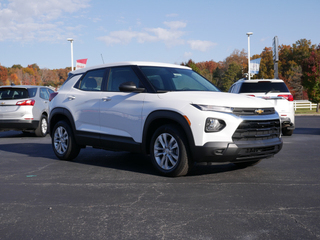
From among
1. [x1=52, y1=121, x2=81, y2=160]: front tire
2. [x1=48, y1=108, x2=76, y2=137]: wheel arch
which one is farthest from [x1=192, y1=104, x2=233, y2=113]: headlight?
[x1=52, y1=121, x2=81, y2=160]: front tire

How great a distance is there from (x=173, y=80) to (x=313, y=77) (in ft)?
96.1

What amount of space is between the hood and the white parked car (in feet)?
18.4

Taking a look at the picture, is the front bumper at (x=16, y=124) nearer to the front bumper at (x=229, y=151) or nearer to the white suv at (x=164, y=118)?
the white suv at (x=164, y=118)

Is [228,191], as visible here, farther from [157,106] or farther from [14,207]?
[14,207]

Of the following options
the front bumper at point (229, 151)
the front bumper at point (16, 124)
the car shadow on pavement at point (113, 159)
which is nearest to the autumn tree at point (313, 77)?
the front bumper at point (16, 124)

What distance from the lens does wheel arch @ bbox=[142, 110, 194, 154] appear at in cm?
562

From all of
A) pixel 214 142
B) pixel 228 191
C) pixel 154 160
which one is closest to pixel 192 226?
pixel 228 191

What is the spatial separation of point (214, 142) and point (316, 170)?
222 cm

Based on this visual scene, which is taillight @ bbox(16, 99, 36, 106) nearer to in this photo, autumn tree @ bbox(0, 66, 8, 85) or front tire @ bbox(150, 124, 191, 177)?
front tire @ bbox(150, 124, 191, 177)

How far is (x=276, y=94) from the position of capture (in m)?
11.6

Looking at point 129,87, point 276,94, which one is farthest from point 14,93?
point 276,94

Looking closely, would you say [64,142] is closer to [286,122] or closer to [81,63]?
[286,122]

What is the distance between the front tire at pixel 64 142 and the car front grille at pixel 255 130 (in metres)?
3.58

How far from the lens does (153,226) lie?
373 cm
